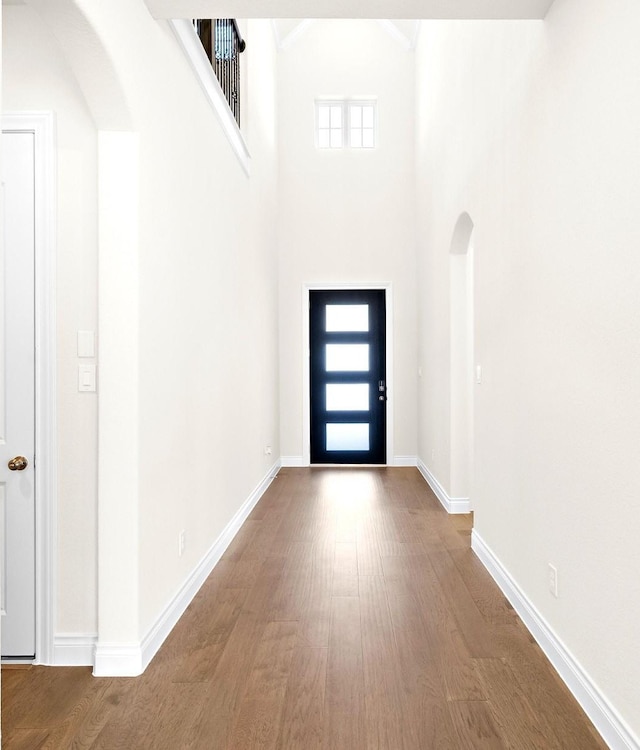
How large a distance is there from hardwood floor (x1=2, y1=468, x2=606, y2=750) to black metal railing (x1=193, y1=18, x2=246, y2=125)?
10.7 feet

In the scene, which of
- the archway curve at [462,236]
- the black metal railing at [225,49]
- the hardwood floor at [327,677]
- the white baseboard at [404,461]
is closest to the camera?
the hardwood floor at [327,677]

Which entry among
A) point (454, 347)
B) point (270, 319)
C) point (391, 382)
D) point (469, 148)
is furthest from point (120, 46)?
point (391, 382)

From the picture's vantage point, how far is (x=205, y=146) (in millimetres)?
3605

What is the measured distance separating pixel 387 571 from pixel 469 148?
9.37 ft

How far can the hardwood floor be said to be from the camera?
200cm

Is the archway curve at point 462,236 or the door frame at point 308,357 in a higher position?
the archway curve at point 462,236

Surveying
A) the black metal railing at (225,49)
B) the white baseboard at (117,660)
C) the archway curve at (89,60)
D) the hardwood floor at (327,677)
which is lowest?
the hardwood floor at (327,677)

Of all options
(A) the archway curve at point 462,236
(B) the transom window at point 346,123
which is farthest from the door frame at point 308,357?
(A) the archway curve at point 462,236

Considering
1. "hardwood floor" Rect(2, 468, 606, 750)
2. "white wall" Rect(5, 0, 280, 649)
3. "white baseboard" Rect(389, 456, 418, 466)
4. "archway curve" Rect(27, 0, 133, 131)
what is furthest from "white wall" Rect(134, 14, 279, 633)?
"white baseboard" Rect(389, 456, 418, 466)

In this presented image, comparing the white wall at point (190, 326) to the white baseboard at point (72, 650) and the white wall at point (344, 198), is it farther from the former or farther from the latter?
the white wall at point (344, 198)

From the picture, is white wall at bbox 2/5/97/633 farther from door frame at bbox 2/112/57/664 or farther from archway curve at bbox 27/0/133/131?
archway curve at bbox 27/0/133/131

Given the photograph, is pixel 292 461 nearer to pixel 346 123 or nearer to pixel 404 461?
pixel 404 461

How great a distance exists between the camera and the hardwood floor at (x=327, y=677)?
2.00 meters

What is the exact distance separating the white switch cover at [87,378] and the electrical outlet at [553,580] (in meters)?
2.02
